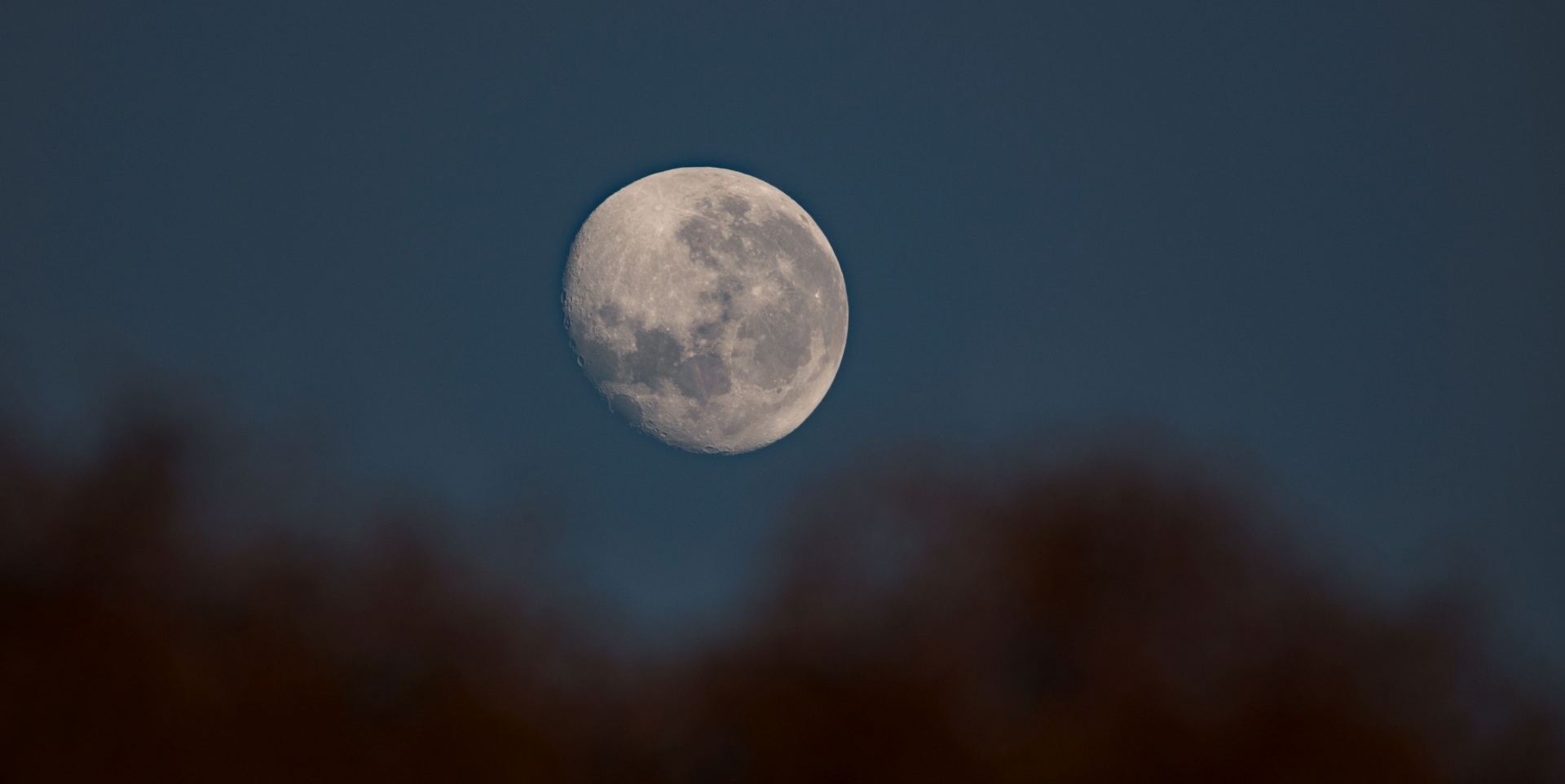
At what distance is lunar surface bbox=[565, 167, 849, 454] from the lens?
11.5m

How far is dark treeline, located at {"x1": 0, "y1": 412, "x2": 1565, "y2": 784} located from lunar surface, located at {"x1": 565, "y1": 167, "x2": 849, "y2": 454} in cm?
241

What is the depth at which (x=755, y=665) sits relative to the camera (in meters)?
12.3

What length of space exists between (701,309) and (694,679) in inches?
177

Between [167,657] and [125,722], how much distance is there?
31.7 inches

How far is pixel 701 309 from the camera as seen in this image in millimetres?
11336

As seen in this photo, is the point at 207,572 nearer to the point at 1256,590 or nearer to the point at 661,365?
the point at 661,365

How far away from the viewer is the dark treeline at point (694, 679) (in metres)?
9.27

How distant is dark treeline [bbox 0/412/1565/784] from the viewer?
30.4ft

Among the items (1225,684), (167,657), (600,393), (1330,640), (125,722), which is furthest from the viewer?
(1330,640)

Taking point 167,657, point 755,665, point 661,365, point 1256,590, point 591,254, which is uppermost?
point 1256,590

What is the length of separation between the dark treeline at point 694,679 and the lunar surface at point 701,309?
7.90 ft

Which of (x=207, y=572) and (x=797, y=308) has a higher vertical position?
(x=797, y=308)

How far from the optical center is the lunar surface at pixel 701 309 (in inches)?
451

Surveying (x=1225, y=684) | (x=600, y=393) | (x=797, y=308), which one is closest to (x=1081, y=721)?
(x=1225, y=684)
